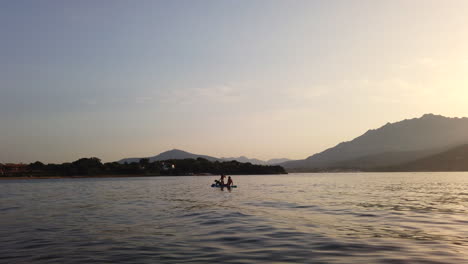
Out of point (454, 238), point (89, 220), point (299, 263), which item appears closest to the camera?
point (299, 263)

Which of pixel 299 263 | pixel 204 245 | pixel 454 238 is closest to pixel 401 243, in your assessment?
pixel 454 238

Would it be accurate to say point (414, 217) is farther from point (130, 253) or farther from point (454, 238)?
point (130, 253)

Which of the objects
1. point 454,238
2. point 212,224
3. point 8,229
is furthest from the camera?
point 212,224

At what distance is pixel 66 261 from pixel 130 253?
9.18 feet

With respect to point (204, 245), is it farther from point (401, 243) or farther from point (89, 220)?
point (89, 220)

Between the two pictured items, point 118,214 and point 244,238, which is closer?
point 244,238

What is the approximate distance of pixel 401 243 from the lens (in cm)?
1912

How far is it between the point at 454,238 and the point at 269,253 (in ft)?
37.1

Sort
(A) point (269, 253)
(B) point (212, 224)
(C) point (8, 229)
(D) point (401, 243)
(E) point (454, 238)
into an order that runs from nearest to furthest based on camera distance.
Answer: (A) point (269, 253), (D) point (401, 243), (E) point (454, 238), (C) point (8, 229), (B) point (212, 224)

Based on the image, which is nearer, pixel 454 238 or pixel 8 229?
pixel 454 238

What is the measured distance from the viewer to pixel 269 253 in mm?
17078

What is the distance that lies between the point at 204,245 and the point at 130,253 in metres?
3.88

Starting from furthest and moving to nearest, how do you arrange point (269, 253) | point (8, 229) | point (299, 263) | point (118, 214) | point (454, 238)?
point (118, 214)
point (8, 229)
point (454, 238)
point (269, 253)
point (299, 263)

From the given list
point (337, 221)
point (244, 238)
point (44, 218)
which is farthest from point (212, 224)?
point (44, 218)
